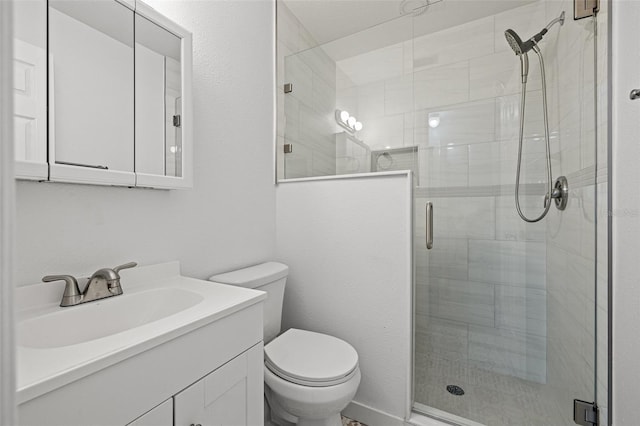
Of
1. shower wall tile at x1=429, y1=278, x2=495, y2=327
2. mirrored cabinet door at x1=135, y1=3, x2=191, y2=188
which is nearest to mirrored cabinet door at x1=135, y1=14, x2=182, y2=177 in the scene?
mirrored cabinet door at x1=135, y1=3, x2=191, y2=188

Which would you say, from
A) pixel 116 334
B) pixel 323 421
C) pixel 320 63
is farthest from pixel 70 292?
pixel 320 63

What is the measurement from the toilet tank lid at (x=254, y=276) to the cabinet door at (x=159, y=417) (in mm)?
583

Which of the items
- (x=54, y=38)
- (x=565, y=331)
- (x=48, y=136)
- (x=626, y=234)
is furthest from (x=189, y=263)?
(x=565, y=331)

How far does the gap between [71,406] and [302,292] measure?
122cm

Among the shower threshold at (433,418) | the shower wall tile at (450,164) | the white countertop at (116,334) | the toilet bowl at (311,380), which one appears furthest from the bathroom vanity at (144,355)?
the shower wall tile at (450,164)

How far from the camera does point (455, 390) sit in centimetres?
152

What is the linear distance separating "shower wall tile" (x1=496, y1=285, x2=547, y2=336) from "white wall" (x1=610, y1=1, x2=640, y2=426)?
0.56 metres

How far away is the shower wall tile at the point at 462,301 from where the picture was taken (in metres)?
1.61

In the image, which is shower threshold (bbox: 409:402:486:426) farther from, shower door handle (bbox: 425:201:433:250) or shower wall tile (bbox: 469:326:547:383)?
shower door handle (bbox: 425:201:433:250)

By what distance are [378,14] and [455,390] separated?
7.49ft

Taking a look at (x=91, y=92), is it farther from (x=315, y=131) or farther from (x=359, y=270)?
(x=359, y=270)

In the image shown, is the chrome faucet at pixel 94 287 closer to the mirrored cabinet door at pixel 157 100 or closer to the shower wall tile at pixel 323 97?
the mirrored cabinet door at pixel 157 100

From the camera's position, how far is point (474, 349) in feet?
5.21

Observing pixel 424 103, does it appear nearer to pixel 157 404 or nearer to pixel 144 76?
pixel 144 76
